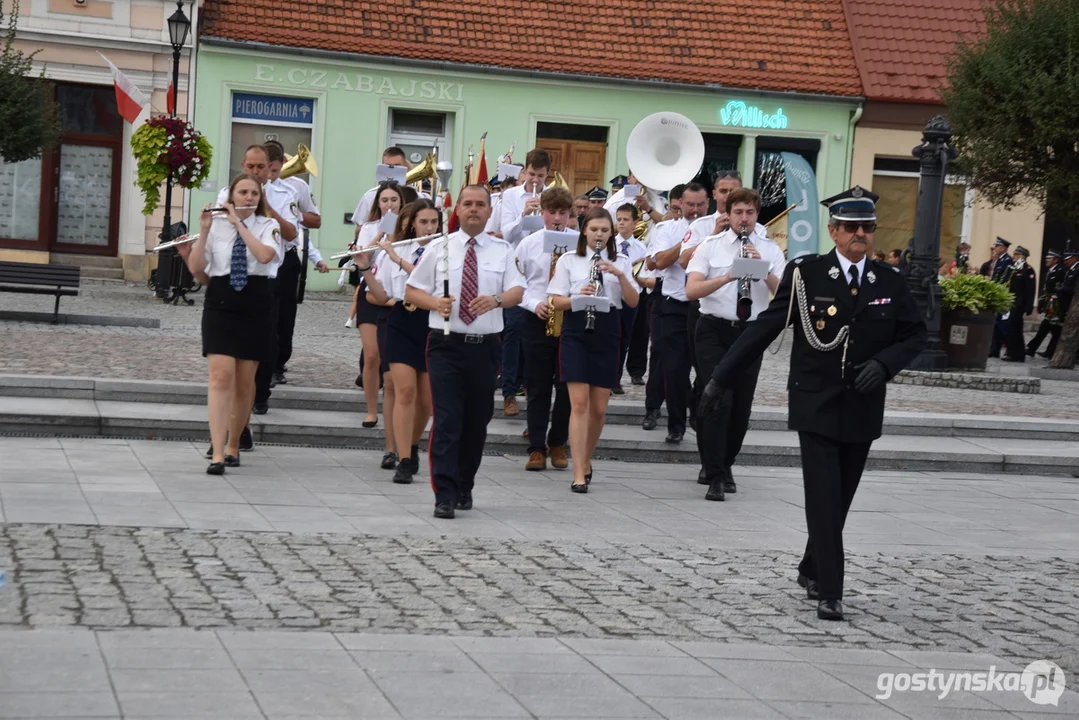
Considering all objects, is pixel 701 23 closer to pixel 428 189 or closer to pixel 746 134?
pixel 746 134

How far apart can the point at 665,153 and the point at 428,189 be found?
3.68 meters

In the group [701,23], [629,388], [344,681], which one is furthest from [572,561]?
[701,23]

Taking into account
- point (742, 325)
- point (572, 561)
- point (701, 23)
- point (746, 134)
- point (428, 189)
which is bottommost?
point (572, 561)

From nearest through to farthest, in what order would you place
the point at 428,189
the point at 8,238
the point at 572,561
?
the point at 572,561, the point at 428,189, the point at 8,238

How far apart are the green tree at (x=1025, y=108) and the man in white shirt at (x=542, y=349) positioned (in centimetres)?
1248

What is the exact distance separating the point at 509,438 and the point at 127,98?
1522 cm

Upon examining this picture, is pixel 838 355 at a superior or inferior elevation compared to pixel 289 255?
inferior

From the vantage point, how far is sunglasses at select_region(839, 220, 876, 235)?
24.0ft

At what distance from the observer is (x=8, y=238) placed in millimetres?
26969

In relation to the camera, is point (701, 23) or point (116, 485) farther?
point (701, 23)

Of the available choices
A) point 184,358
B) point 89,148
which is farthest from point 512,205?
point 89,148

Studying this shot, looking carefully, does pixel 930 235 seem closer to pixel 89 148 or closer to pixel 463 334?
pixel 463 334

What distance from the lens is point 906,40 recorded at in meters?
30.1

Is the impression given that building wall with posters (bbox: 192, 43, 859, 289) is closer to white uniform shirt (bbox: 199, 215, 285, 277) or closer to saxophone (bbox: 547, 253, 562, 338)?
saxophone (bbox: 547, 253, 562, 338)
